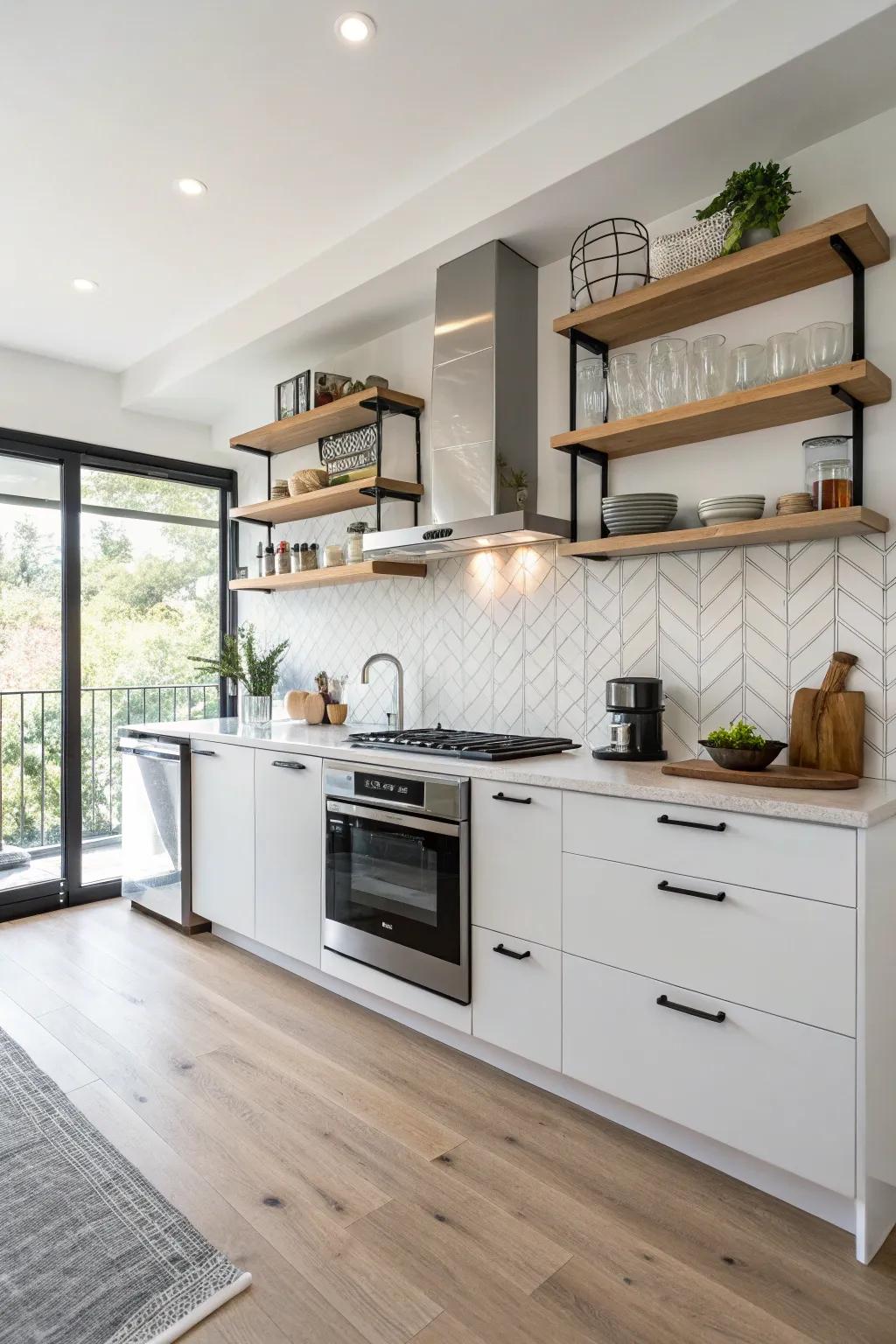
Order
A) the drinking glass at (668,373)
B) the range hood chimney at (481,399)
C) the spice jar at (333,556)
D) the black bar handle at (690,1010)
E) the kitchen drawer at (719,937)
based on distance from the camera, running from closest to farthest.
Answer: the kitchen drawer at (719,937)
the black bar handle at (690,1010)
the drinking glass at (668,373)
the range hood chimney at (481,399)
the spice jar at (333,556)

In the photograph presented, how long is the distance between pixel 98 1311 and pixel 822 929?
62.4 inches

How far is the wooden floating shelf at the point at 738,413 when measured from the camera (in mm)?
1980

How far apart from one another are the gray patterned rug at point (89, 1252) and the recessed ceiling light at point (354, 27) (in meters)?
2.87

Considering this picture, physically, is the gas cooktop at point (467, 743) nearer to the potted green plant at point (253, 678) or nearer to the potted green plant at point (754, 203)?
the potted green plant at point (253, 678)

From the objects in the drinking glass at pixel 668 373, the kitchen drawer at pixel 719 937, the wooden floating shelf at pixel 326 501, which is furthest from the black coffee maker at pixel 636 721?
the wooden floating shelf at pixel 326 501

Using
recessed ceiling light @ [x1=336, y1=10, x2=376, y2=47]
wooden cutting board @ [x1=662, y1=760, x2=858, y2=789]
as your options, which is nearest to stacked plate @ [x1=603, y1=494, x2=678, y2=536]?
wooden cutting board @ [x1=662, y1=760, x2=858, y2=789]

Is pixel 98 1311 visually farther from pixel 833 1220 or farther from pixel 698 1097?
pixel 833 1220

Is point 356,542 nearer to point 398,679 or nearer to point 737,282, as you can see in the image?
point 398,679

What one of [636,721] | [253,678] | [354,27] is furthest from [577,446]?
[253,678]

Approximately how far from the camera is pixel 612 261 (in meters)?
2.55

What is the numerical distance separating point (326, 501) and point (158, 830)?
173cm

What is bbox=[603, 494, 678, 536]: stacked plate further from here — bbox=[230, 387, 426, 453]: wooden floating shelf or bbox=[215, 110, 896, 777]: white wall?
bbox=[230, 387, 426, 453]: wooden floating shelf

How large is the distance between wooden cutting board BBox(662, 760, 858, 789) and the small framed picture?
2441 mm

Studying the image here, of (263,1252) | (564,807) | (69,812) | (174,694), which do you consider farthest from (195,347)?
(263,1252)
